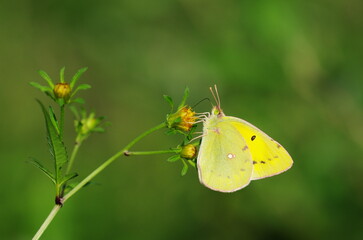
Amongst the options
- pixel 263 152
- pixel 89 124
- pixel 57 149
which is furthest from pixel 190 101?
pixel 57 149

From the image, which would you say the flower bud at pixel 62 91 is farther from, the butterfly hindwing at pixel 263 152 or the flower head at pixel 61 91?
the butterfly hindwing at pixel 263 152

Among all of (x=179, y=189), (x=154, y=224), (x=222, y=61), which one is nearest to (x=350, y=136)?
(x=222, y=61)

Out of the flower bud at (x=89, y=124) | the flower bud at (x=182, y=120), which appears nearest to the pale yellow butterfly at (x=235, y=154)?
the flower bud at (x=182, y=120)

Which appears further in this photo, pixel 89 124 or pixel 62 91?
pixel 89 124

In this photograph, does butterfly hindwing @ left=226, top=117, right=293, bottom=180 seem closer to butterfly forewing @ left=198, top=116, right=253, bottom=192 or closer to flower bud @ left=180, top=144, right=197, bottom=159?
butterfly forewing @ left=198, top=116, right=253, bottom=192

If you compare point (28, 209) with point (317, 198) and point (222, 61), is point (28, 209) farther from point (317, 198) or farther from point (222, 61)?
point (317, 198)

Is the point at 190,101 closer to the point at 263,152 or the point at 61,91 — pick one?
the point at 263,152

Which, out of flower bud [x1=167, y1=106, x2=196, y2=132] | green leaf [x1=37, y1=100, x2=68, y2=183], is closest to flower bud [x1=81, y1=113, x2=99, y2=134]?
flower bud [x1=167, y1=106, x2=196, y2=132]
